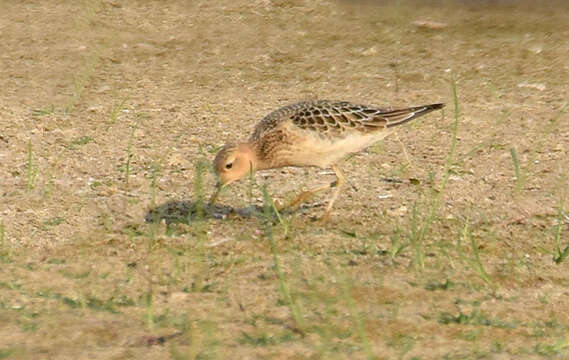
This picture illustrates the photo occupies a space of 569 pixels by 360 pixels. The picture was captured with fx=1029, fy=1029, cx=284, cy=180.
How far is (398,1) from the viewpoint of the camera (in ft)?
36.6

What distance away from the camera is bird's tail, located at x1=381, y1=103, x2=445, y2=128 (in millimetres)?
6641

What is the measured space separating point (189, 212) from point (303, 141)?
89cm

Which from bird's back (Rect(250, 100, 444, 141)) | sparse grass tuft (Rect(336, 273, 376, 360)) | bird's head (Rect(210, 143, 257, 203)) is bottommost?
sparse grass tuft (Rect(336, 273, 376, 360))

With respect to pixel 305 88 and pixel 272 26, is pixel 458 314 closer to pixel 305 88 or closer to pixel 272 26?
pixel 305 88

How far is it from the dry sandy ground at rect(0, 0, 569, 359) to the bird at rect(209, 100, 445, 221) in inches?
14.3

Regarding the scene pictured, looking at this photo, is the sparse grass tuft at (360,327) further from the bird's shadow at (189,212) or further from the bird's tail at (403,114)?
the bird's tail at (403,114)

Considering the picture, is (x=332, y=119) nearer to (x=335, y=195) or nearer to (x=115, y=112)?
(x=335, y=195)

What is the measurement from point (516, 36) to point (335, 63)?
1963 millimetres

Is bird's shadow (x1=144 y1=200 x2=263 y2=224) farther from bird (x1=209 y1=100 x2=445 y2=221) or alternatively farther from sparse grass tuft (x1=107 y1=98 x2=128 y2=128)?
sparse grass tuft (x1=107 y1=98 x2=128 y2=128)

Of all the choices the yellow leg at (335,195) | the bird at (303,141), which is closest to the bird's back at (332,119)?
the bird at (303,141)

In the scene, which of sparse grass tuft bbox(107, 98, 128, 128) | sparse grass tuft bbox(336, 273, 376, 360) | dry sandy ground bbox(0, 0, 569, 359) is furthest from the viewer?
sparse grass tuft bbox(107, 98, 128, 128)

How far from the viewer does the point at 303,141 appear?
6.36 m

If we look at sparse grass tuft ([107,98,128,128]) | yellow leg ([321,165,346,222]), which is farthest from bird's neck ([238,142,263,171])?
sparse grass tuft ([107,98,128,128])

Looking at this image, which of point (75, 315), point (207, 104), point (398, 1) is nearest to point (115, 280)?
point (75, 315)
